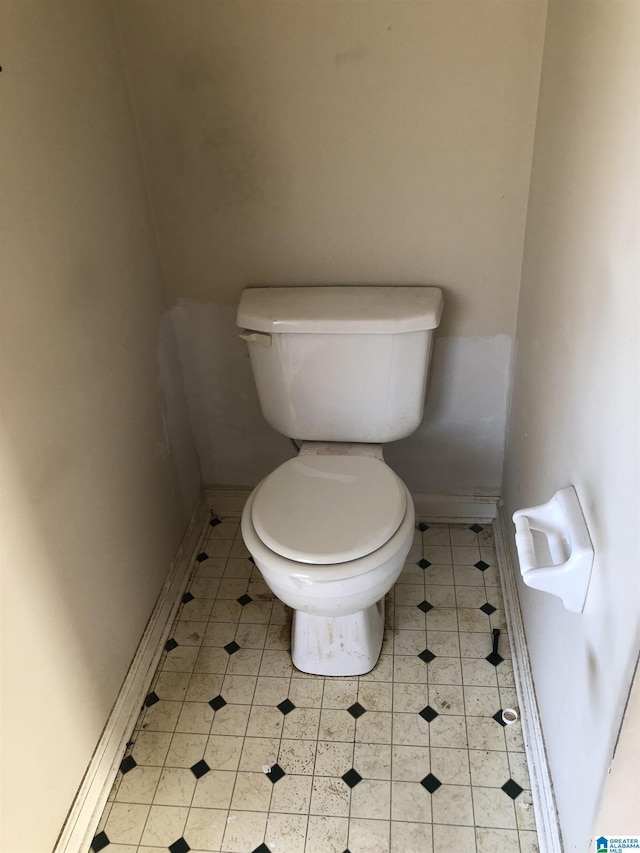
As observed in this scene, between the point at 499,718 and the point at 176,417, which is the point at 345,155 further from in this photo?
the point at 499,718

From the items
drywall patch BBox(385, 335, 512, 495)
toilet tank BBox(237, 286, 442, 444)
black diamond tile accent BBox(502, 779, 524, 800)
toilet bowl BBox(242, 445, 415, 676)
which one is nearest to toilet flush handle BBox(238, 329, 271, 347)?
toilet tank BBox(237, 286, 442, 444)

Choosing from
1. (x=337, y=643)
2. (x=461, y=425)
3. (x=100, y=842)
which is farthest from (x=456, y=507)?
(x=100, y=842)

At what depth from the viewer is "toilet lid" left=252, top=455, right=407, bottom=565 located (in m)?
1.32

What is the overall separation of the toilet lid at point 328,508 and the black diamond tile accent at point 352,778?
18.6 inches

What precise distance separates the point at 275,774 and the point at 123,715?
0.37 m

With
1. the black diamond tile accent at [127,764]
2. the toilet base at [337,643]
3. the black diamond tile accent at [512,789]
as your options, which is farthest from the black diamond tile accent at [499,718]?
the black diamond tile accent at [127,764]

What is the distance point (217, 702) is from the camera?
1529mm

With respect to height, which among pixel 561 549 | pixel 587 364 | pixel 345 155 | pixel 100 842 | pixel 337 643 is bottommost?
pixel 100 842

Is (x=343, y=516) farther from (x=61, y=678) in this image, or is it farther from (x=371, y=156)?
(x=371, y=156)

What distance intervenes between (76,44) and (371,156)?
2.11 feet

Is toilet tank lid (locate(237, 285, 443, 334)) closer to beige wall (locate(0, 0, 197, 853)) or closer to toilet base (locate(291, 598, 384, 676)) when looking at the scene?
beige wall (locate(0, 0, 197, 853))

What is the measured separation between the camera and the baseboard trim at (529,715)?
3.93 feet

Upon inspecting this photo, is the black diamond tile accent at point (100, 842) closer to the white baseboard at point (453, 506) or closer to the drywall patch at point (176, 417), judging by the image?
the drywall patch at point (176, 417)

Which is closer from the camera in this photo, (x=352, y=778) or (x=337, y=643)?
(x=352, y=778)
